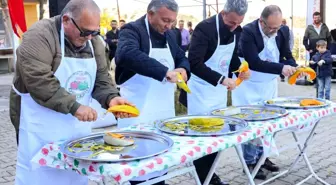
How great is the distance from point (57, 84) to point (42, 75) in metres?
0.08

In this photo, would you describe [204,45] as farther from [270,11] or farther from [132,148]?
[132,148]

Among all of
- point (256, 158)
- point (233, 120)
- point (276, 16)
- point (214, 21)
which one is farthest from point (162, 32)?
point (256, 158)

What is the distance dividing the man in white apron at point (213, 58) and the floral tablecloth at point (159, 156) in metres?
0.66

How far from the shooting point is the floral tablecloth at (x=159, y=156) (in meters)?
1.69

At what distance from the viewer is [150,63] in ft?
8.39

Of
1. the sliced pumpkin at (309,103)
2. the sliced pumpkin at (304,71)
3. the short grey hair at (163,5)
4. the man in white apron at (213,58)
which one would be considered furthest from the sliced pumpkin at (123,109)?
the sliced pumpkin at (304,71)

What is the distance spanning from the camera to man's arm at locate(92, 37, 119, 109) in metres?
2.33

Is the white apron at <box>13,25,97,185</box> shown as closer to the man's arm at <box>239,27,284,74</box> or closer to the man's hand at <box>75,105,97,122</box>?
the man's hand at <box>75,105,97,122</box>

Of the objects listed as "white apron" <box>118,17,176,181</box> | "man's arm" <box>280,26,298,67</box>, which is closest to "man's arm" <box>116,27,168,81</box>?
"white apron" <box>118,17,176,181</box>

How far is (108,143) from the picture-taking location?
2.01 metres

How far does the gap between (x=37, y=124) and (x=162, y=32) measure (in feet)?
3.51

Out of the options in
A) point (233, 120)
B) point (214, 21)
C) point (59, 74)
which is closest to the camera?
point (59, 74)

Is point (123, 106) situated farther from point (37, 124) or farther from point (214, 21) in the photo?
point (214, 21)

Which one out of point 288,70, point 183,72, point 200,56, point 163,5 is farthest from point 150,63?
point 288,70
